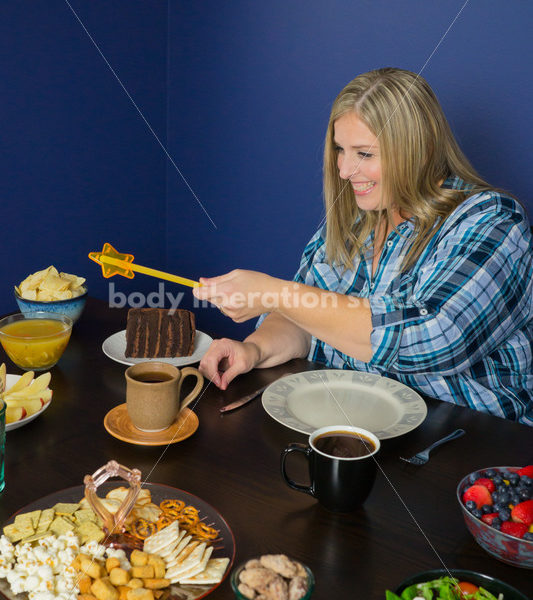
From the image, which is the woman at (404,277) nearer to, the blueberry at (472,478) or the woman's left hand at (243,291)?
the woman's left hand at (243,291)

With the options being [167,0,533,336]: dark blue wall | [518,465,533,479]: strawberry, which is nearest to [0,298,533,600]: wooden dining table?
[518,465,533,479]: strawberry

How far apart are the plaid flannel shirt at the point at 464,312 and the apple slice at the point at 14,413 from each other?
0.69 meters

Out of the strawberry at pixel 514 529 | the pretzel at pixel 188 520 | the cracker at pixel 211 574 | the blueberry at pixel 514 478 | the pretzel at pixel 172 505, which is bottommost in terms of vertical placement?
the pretzel at pixel 172 505

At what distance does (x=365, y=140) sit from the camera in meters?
1.59

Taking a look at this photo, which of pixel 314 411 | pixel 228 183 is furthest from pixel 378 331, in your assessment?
pixel 228 183

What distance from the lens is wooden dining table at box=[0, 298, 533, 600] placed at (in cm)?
82

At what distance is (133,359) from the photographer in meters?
1.47

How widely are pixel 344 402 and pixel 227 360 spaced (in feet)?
0.95

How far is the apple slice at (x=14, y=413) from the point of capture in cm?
110

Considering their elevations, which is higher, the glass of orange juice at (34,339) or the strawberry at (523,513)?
the strawberry at (523,513)

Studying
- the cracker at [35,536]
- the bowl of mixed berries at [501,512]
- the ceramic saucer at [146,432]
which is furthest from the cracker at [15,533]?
the bowl of mixed berries at [501,512]

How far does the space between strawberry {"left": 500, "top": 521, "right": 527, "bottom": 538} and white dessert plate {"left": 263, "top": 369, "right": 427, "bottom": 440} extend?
0.31 meters

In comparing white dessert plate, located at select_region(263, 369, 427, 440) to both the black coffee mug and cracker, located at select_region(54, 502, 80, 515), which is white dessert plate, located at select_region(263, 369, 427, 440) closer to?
the black coffee mug

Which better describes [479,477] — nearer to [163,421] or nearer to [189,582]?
[189,582]
